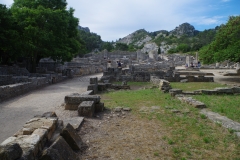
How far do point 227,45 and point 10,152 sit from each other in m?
23.1

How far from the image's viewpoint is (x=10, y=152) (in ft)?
11.1

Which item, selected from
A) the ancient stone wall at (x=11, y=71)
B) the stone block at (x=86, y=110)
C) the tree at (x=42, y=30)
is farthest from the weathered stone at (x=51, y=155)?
the ancient stone wall at (x=11, y=71)

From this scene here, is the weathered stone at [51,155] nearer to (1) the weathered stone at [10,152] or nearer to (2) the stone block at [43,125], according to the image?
(1) the weathered stone at [10,152]

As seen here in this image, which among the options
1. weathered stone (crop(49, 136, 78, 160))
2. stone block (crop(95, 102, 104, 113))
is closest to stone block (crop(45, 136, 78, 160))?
weathered stone (crop(49, 136, 78, 160))

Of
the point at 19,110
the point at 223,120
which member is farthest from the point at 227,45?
the point at 19,110

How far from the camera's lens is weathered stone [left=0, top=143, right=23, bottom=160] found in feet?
10.8

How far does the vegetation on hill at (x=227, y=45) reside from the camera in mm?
20016

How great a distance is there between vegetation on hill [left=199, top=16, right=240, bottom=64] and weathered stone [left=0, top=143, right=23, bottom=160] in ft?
65.5

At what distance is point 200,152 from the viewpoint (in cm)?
498

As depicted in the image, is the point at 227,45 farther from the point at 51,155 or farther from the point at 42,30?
the point at 51,155

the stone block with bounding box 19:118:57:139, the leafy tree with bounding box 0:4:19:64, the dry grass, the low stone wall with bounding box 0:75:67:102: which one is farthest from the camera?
the leafy tree with bounding box 0:4:19:64

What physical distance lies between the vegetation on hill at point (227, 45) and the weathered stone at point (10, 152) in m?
20.0

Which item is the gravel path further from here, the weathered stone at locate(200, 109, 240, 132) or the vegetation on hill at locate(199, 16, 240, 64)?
the vegetation on hill at locate(199, 16, 240, 64)

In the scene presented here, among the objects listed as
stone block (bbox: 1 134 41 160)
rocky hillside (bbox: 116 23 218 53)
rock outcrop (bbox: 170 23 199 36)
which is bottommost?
stone block (bbox: 1 134 41 160)
